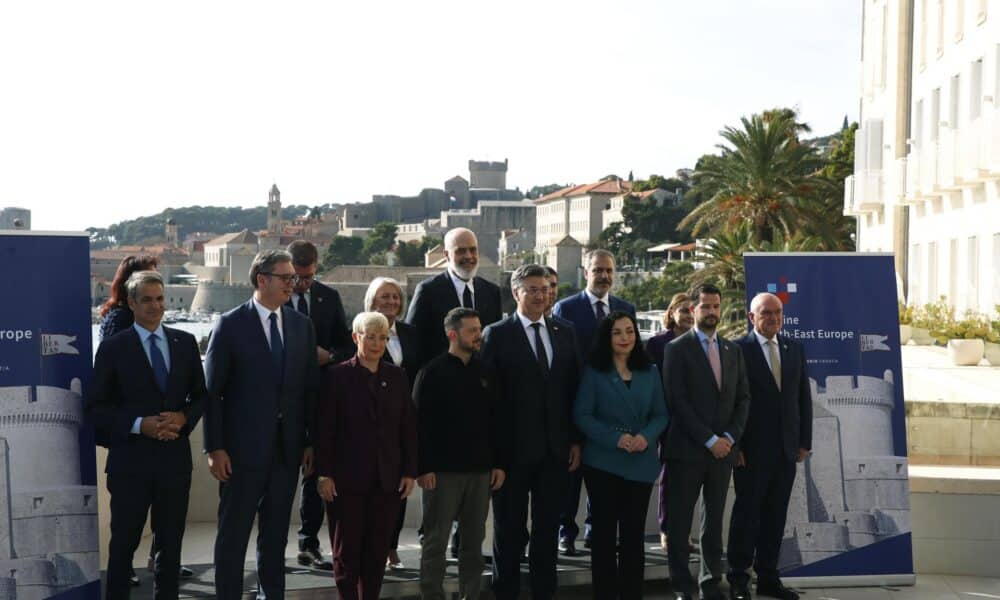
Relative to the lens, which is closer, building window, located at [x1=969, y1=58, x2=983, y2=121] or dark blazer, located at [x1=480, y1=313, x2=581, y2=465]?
dark blazer, located at [x1=480, y1=313, x2=581, y2=465]

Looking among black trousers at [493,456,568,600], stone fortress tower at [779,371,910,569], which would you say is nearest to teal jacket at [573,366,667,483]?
black trousers at [493,456,568,600]

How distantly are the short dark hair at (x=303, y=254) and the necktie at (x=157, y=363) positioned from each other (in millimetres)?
957

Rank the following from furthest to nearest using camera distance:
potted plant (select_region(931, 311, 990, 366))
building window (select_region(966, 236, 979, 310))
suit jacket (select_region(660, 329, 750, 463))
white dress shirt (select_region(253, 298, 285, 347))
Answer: building window (select_region(966, 236, 979, 310)) < potted plant (select_region(931, 311, 990, 366)) < suit jacket (select_region(660, 329, 750, 463)) < white dress shirt (select_region(253, 298, 285, 347))

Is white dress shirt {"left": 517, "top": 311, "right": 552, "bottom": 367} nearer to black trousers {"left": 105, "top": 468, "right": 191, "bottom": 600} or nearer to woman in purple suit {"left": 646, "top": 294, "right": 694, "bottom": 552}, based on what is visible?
woman in purple suit {"left": 646, "top": 294, "right": 694, "bottom": 552}

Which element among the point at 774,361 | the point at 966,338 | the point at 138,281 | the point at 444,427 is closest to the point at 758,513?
the point at 774,361

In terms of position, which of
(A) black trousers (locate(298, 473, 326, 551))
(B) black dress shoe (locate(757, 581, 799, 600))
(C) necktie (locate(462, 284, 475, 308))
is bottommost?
(B) black dress shoe (locate(757, 581, 799, 600))

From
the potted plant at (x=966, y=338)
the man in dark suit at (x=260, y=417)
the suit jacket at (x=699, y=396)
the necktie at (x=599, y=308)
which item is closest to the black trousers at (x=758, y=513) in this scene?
the suit jacket at (x=699, y=396)

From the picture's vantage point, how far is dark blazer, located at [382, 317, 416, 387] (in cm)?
633

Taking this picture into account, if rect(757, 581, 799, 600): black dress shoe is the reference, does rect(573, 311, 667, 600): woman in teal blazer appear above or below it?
above

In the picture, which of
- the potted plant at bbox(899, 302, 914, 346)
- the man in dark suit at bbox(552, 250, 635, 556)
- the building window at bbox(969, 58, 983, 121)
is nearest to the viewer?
the man in dark suit at bbox(552, 250, 635, 556)

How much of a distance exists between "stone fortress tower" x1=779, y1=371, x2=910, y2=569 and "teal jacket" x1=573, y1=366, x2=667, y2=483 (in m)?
1.17

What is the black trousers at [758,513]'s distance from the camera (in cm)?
634

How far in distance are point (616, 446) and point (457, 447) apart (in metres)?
0.78

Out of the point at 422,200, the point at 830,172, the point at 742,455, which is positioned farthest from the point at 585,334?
the point at 422,200
